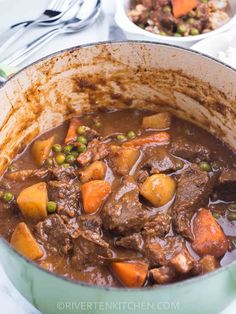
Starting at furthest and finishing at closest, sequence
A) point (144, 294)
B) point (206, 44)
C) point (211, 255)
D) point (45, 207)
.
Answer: point (206, 44), point (45, 207), point (211, 255), point (144, 294)

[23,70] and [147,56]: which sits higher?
[23,70]

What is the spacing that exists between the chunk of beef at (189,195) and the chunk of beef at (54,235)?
1.64 ft

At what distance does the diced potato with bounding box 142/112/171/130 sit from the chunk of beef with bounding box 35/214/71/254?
0.81 m

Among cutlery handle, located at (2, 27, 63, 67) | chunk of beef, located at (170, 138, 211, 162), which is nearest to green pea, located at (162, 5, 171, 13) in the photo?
cutlery handle, located at (2, 27, 63, 67)

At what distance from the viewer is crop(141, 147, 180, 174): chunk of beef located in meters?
2.57

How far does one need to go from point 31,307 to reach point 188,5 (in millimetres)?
2474

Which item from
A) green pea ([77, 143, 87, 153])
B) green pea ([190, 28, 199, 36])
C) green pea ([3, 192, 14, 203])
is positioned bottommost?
green pea ([190, 28, 199, 36])

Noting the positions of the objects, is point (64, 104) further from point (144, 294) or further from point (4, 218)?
point (144, 294)

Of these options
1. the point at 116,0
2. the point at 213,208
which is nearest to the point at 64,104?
the point at 213,208

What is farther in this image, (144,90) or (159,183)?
(144,90)

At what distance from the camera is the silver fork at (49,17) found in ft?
11.6

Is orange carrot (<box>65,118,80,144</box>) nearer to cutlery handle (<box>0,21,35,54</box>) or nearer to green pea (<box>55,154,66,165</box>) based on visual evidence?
green pea (<box>55,154,66,165</box>)

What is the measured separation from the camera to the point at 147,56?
2.70m

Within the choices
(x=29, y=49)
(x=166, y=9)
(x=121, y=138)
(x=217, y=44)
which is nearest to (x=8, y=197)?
(x=121, y=138)
